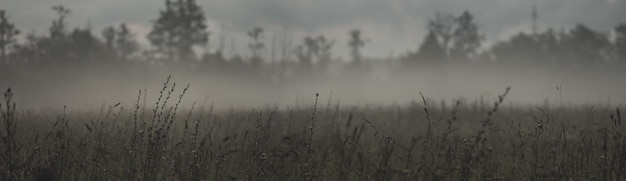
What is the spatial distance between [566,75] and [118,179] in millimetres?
47427

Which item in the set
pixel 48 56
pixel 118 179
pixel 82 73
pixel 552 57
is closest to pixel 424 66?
pixel 552 57

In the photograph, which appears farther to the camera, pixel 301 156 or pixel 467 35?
pixel 467 35

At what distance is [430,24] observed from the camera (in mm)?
56094

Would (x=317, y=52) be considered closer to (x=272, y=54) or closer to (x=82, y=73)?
(x=272, y=54)

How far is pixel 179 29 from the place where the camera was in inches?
1802

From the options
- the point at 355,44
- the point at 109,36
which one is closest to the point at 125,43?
the point at 109,36

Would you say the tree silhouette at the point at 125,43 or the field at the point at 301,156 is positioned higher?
the tree silhouette at the point at 125,43

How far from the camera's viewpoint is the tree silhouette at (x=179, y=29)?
149 ft

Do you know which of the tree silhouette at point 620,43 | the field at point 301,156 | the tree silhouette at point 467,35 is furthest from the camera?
the tree silhouette at point 467,35

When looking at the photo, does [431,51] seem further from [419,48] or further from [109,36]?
[109,36]

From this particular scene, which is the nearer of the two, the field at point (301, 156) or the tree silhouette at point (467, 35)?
the field at point (301, 156)

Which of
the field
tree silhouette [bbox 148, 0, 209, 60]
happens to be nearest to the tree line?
tree silhouette [bbox 148, 0, 209, 60]

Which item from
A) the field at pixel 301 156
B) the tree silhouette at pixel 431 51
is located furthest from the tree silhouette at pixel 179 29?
the field at pixel 301 156

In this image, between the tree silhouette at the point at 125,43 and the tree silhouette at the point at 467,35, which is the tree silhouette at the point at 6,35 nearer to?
the tree silhouette at the point at 125,43
